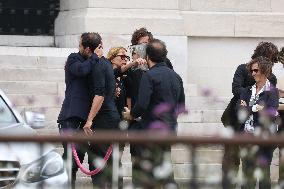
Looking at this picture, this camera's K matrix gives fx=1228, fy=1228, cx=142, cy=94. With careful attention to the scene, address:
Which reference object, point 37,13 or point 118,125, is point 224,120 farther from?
point 37,13

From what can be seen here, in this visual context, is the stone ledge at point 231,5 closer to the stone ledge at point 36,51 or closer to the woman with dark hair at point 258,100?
the stone ledge at point 36,51

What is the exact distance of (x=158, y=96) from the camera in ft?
37.3

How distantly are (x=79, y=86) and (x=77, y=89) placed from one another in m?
0.04

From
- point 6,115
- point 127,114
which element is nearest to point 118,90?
point 127,114

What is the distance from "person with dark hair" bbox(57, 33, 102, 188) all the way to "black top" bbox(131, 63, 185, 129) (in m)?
0.66

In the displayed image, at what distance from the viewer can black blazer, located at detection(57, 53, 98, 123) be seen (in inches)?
467

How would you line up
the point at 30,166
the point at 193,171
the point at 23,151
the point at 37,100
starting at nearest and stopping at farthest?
1. the point at 193,171
2. the point at 23,151
3. the point at 30,166
4. the point at 37,100

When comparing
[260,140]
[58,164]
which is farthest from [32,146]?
[58,164]

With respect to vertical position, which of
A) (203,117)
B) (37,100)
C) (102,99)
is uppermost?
(102,99)

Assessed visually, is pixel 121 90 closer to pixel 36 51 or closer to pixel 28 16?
pixel 36 51

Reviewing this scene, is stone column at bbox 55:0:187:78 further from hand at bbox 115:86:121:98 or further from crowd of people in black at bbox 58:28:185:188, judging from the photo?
hand at bbox 115:86:121:98

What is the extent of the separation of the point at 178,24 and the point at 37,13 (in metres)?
2.38

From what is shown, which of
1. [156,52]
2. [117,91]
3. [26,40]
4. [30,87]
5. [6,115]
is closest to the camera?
[6,115]

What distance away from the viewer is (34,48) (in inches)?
720
